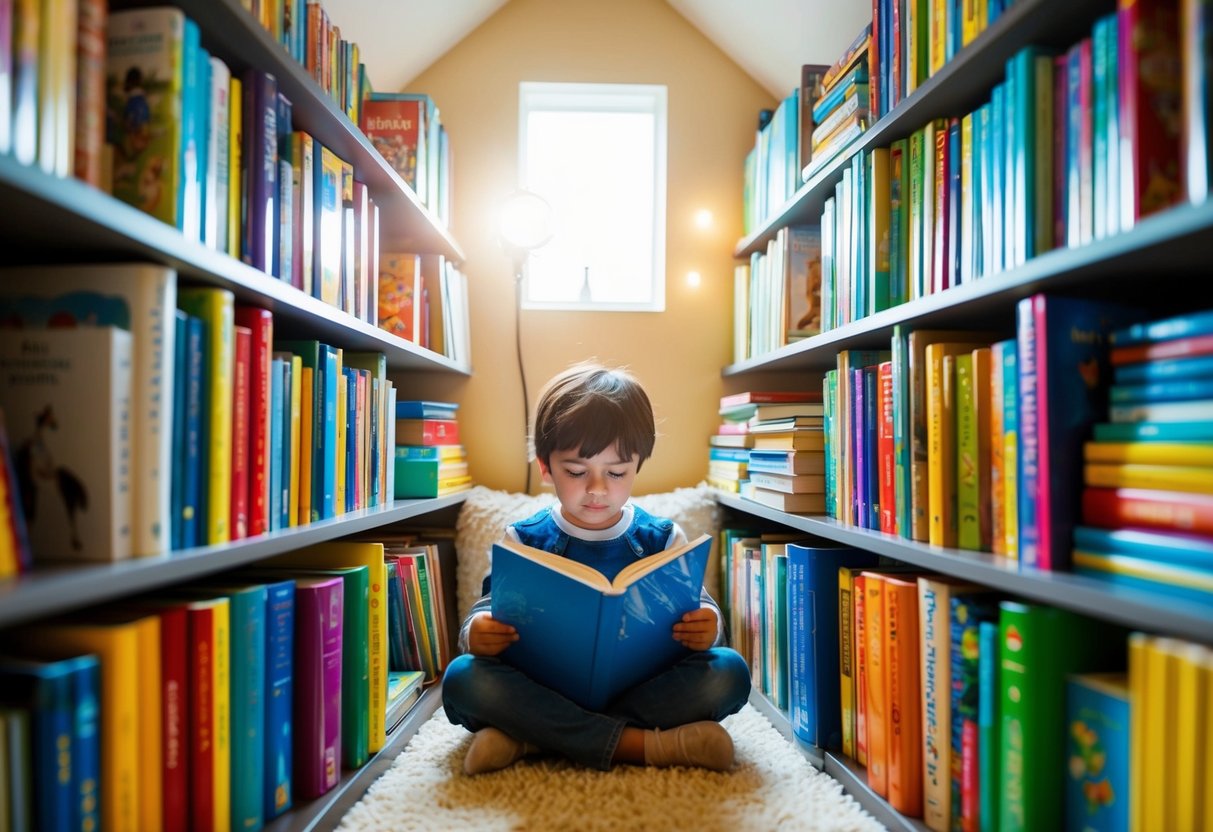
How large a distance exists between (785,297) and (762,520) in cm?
62

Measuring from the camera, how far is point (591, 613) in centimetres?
113

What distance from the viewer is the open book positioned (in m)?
1.13

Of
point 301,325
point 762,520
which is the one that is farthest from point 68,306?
point 762,520

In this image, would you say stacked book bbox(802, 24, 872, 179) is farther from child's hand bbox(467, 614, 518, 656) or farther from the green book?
child's hand bbox(467, 614, 518, 656)

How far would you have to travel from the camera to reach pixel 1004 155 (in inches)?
36.4

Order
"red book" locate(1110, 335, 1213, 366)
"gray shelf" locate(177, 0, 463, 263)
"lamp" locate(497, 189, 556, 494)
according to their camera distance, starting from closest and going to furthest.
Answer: "red book" locate(1110, 335, 1213, 366)
"gray shelf" locate(177, 0, 463, 263)
"lamp" locate(497, 189, 556, 494)

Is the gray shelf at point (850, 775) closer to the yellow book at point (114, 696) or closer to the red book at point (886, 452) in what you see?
the red book at point (886, 452)

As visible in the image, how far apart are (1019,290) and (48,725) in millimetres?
1127

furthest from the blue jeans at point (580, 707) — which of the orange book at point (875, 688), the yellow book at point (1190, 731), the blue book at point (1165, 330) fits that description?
the blue book at point (1165, 330)

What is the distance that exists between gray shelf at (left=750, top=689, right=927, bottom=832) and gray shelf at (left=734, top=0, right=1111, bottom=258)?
3.38ft

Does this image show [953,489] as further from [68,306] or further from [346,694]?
[68,306]

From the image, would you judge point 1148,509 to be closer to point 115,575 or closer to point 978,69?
point 978,69

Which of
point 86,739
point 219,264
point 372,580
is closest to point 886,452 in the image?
point 372,580

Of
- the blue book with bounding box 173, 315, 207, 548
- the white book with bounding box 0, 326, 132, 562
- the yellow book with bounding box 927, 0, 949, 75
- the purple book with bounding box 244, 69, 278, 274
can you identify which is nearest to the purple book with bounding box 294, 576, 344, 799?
the blue book with bounding box 173, 315, 207, 548
